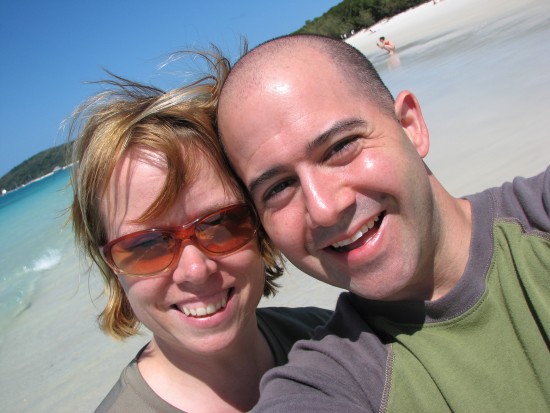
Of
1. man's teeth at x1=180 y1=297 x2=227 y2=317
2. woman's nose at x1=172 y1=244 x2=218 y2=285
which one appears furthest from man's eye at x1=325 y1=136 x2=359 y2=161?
man's teeth at x1=180 y1=297 x2=227 y2=317

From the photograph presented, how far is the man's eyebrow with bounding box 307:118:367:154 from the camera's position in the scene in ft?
5.22

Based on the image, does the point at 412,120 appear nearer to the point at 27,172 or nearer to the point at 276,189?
the point at 276,189

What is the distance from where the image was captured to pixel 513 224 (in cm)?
165

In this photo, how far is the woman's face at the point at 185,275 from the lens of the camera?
6.45 ft

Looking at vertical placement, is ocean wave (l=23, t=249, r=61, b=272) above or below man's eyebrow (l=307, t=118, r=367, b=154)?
below

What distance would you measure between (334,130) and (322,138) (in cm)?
6

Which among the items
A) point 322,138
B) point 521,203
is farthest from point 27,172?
point 521,203

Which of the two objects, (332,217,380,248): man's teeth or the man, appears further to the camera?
(332,217,380,248): man's teeth

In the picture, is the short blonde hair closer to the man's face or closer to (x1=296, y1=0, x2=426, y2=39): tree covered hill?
the man's face

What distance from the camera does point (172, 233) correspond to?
6.56ft

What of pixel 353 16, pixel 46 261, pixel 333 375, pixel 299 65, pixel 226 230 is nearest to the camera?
pixel 333 375

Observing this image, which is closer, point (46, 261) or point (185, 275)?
point (185, 275)

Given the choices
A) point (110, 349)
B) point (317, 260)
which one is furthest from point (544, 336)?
point (110, 349)

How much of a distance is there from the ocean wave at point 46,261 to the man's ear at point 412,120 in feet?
38.6
